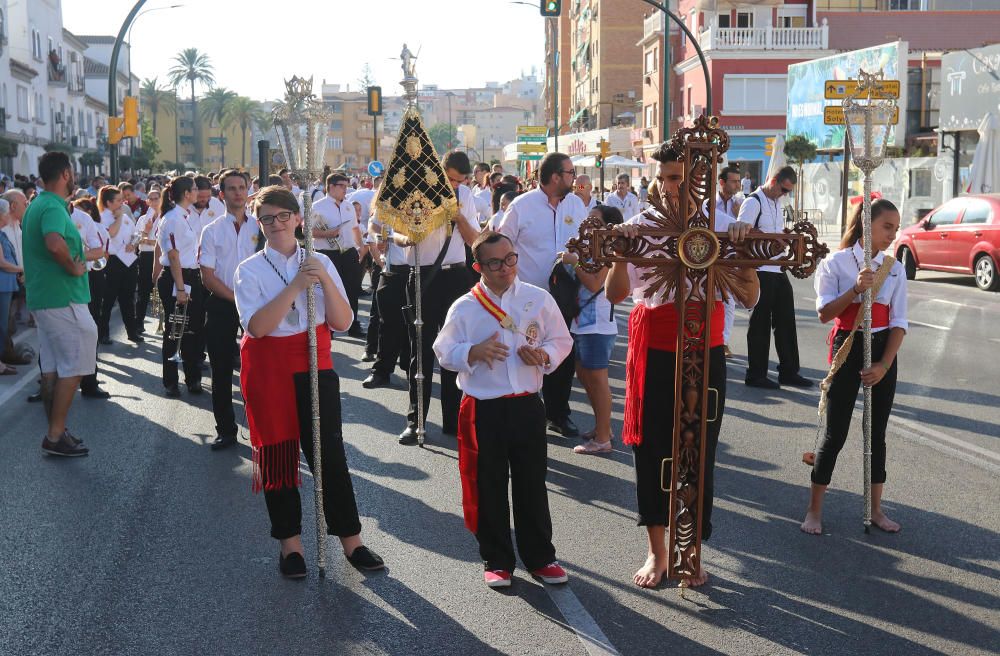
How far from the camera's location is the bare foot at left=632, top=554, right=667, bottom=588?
5.37 m

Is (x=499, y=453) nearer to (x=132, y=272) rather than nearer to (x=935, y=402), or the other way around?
(x=935, y=402)

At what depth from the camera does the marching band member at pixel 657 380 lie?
16.9 feet

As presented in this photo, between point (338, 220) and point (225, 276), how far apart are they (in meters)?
4.75

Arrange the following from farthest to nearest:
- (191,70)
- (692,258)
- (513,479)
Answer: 1. (191,70)
2. (513,479)
3. (692,258)

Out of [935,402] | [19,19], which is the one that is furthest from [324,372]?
[19,19]

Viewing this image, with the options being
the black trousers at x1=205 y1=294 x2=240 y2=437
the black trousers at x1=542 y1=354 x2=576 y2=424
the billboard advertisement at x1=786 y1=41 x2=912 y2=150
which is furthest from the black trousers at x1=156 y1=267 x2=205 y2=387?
the billboard advertisement at x1=786 y1=41 x2=912 y2=150

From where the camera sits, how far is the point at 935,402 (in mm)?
10008

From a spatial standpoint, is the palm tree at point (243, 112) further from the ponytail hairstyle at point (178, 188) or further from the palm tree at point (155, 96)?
the ponytail hairstyle at point (178, 188)

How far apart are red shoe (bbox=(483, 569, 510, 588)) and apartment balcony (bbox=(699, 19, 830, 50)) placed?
156ft

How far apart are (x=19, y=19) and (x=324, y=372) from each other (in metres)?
56.3

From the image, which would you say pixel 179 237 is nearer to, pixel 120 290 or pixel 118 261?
pixel 118 261

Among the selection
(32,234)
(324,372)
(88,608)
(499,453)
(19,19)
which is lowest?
(88,608)

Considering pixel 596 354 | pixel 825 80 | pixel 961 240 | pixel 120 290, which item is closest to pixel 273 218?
pixel 596 354

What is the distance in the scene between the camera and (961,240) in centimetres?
2033
